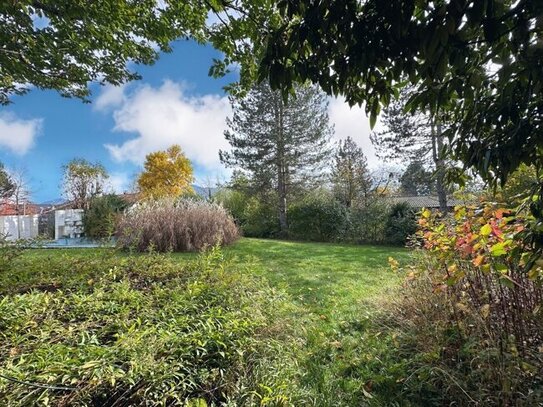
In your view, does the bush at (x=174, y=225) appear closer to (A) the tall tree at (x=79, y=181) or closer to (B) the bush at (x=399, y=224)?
(B) the bush at (x=399, y=224)

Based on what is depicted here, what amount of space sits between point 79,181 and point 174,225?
492 inches

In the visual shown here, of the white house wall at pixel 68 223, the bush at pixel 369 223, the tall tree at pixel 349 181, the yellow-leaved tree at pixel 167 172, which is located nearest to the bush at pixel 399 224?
the bush at pixel 369 223

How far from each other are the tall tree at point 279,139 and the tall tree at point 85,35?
33.0 feet

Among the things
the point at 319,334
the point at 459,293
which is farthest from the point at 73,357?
the point at 459,293

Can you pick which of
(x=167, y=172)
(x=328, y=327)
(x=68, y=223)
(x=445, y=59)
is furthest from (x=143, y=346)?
(x=167, y=172)

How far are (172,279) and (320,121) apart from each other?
1508cm

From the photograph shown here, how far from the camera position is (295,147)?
16.2m

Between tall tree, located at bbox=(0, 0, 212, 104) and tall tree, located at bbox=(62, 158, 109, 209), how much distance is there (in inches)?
444

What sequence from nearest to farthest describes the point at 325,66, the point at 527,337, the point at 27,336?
the point at 325,66, the point at 27,336, the point at 527,337

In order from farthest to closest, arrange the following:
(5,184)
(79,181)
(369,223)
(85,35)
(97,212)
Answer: (79,181), (5,184), (369,223), (97,212), (85,35)

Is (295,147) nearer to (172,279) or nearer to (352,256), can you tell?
(352,256)

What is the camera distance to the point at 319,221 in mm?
13203

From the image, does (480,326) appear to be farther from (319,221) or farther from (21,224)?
(21,224)

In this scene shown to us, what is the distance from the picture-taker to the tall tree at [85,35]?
3.86 metres
